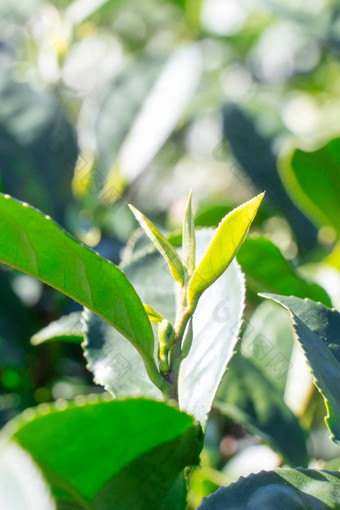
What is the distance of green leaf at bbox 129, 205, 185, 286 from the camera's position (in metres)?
0.57

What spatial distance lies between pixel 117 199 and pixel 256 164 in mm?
284

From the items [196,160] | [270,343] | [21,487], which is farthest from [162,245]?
[196,160]

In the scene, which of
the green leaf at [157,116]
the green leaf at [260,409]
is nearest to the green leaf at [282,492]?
the green leaf at [260,409]

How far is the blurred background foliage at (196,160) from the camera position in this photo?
1.00 metres

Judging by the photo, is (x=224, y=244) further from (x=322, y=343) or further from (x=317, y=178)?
(x=317, y=178)

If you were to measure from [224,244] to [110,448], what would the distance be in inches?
7.2

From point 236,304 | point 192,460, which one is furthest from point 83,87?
point 192,460

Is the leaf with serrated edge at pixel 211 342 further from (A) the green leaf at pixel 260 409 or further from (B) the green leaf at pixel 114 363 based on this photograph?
(A) the green leaf at pixel 260 409

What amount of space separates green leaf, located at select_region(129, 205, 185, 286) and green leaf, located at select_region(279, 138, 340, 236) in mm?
631

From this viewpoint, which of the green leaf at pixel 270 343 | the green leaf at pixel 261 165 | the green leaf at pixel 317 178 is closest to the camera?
the green leaf at pixel 270 343

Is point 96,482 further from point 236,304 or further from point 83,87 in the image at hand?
point 83,87

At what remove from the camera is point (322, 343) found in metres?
0.63

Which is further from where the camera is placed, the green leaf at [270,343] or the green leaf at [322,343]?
the green leaf at [270,343]

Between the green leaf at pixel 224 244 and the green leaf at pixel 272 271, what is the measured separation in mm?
347
